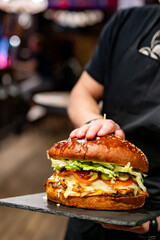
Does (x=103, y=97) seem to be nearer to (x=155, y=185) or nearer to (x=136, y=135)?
(x=136, y=135)

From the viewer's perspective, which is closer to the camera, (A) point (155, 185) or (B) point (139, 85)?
(A) point (155, 185)

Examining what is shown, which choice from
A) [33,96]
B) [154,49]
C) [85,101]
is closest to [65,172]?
[85,101]

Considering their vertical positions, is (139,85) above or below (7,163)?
above

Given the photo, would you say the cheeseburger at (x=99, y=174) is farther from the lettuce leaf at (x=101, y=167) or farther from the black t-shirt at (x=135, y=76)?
the black t-shirt at (x=135, y=76)

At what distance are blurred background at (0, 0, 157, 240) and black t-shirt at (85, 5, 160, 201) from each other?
232 cm

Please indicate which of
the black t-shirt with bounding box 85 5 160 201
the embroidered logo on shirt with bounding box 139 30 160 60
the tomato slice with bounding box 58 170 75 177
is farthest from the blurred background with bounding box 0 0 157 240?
the tomato slice with bounding box 58 170 75 177

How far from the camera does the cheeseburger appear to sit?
4.06 feet

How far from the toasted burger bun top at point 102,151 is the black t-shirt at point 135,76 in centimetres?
19

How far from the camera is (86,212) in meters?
1.19

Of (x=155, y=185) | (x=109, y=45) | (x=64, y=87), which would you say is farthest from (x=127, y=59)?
(x=64, y=87)

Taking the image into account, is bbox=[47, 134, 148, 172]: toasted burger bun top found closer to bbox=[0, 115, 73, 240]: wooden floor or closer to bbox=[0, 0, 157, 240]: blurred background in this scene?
bbox=[0, 0, 157, 240]: blurred background

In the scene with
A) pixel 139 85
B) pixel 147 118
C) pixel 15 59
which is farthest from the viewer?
pixel 15 59

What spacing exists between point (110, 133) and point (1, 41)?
8.84 m

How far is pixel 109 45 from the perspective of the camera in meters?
1.72
